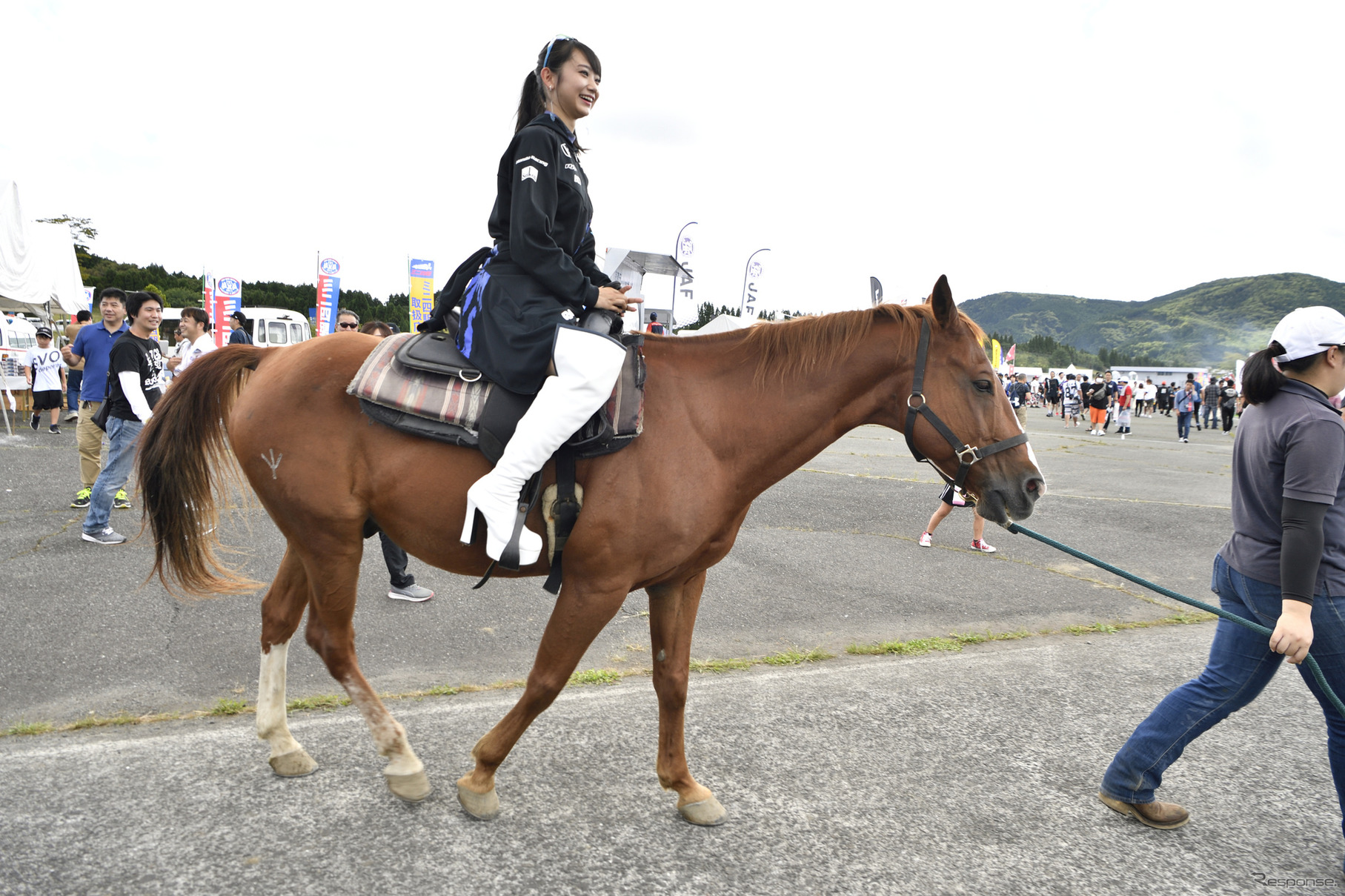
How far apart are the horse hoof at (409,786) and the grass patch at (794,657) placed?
2328 mm

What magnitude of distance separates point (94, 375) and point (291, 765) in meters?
6.53

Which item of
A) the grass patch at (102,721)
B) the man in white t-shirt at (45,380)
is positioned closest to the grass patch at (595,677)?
the grass patch at (102,721)

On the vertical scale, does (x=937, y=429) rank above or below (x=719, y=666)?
above

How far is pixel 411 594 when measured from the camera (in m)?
5.43

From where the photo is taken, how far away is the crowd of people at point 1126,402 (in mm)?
26000

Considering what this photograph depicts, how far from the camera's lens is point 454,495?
9.13ft

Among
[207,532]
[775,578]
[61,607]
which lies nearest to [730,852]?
[207,532]

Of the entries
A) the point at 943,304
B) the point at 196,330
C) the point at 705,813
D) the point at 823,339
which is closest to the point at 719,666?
the point at 705,813

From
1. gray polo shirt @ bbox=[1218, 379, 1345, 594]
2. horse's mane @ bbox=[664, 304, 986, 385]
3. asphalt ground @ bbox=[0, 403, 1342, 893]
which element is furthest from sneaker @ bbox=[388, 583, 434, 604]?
gray polo shirt @ bbox=[1218, 379, 1345, 594]

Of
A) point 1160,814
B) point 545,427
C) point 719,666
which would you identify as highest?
point 545,427

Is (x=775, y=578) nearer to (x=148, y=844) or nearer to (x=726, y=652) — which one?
(x=726, y=652)

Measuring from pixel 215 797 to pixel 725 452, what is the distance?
248 cm

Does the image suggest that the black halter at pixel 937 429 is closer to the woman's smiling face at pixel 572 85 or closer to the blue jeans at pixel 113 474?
the woman's smiling face at pixel 572 85

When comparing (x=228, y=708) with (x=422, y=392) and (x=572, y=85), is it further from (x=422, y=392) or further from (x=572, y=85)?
(x=572, y=85)
